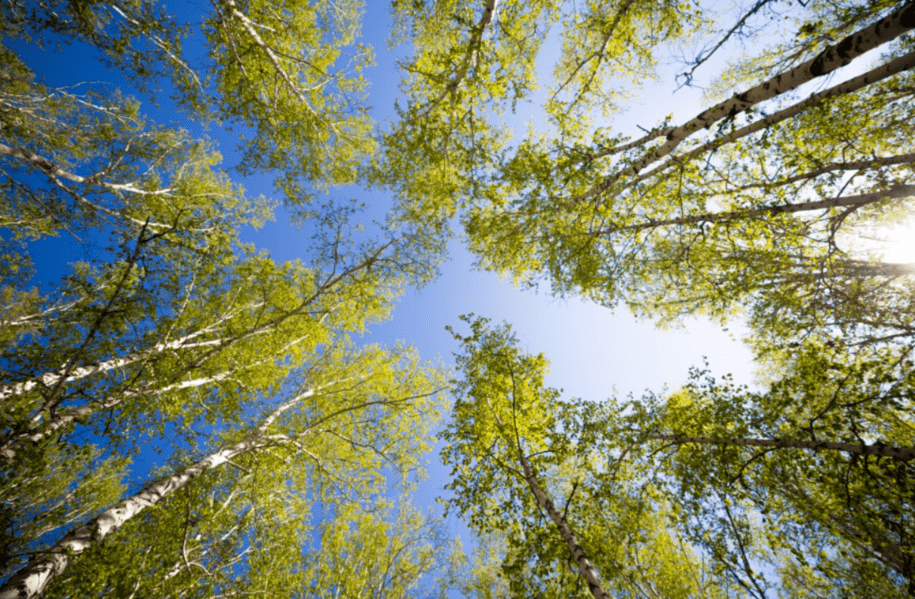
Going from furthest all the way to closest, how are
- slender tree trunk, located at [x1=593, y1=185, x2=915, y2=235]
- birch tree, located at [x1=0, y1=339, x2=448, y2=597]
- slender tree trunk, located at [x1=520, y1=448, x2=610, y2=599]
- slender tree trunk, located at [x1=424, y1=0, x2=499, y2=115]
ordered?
1. birch tree, located at [x1=0, y1=339, x2=448, y2=597]
2. slender tree trunk, located at [x1=424, y1=0, x2=499, y2=115]
3. slender tree trunk, located at [x1=593, y1=185, x2=915, y2=235]
4. slender tree trunk, located at [x1=520, y1=448, x2=610, y2=599]

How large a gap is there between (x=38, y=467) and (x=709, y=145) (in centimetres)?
882

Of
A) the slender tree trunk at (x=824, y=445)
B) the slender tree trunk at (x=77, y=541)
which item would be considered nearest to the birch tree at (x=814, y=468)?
the slender tree trunk at (x=824, y=445)

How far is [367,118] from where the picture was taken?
813cm

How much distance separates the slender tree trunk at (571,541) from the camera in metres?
3.46

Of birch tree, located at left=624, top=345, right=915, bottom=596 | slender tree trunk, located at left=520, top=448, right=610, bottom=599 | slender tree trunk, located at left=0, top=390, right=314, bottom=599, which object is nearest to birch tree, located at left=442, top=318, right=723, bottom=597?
slender tree trunk, located at left=520, top=448, right=610, bottom=599

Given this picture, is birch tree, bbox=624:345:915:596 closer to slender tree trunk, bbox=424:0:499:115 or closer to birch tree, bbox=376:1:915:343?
birch tree, bbox=376:1:915:343

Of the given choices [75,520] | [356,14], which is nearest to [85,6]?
[356,14]


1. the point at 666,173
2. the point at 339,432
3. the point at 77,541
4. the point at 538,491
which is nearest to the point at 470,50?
the point at 666,173

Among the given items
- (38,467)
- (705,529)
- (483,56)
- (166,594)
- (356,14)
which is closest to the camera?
(38,467)

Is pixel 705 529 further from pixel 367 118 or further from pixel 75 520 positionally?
pixel 75 520

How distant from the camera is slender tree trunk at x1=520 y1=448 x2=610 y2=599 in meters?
3.46

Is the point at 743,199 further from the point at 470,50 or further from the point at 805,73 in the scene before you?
the point at 470,50

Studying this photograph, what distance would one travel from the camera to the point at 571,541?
3.97m

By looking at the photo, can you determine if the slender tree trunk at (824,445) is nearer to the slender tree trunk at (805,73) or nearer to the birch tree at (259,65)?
the slender tree trunk at (805,73)
